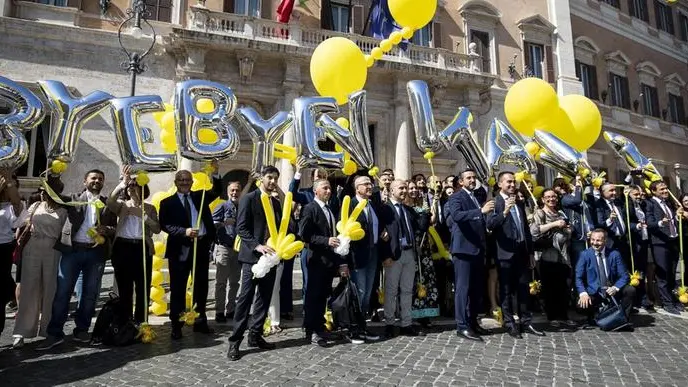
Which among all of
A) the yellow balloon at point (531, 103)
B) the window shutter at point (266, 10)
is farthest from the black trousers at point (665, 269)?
the window shutter at point (266, 10)

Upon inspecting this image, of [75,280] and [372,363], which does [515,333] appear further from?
[75,280]

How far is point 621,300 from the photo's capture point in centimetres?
461

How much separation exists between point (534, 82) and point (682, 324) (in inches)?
131

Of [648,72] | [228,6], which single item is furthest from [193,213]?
[648,72]

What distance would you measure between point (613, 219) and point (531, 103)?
1966mm

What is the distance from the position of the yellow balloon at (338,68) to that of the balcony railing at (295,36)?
8517mm

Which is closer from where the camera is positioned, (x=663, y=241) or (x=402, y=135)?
(x=663, y=241)

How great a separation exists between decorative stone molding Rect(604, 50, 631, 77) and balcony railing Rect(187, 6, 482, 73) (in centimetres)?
756

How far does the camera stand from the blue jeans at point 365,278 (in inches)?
163

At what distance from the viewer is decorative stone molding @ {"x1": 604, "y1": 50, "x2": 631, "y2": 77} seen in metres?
18.5

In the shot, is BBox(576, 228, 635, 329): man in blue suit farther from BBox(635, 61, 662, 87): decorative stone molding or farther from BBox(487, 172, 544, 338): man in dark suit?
BBox(635, 61, 662, 87): decorative stone molding

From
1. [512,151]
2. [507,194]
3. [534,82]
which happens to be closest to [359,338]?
[507,194]

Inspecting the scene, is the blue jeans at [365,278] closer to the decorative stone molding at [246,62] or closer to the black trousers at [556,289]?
the black trousers at [556,289]

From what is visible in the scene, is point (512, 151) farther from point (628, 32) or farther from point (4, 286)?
point (628, 32)
